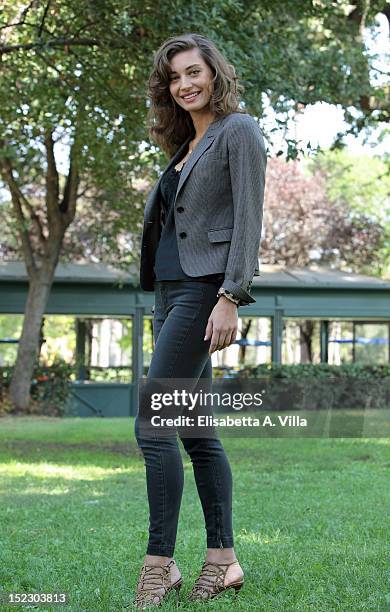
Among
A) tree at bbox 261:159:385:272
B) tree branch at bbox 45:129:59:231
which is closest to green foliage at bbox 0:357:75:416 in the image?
tree branch at bbox 45:129:59:231

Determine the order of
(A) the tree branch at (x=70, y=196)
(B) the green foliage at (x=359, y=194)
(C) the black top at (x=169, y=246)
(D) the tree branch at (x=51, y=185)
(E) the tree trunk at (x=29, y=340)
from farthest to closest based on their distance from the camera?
(B) the green foliage at (x=359, y=194) → (E) the tree trunk at (x=29, y=340) → (A) the tree branch at (x=70, y=196) → (D) the tree branch at (x=51, y=185) → (C) the black top at (x=169, y=246)

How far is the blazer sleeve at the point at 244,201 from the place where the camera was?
3248mm

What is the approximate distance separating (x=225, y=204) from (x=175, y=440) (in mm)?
884

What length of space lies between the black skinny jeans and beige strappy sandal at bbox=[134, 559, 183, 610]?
0.06 metres

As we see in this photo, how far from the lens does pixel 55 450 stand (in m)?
12.2

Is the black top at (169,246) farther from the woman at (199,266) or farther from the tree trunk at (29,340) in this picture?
the tree trunk at (29,340)

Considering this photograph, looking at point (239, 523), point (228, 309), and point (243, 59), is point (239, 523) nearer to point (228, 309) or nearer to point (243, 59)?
point (228, 309)

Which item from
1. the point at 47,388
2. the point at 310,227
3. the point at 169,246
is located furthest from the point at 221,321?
the point at 310,227

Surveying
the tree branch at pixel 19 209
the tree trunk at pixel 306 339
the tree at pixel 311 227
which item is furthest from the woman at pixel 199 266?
the tree at pixel 311 227

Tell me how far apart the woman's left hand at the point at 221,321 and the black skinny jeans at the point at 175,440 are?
7 cm

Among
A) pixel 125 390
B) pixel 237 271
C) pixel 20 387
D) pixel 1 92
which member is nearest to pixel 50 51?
pixel 1 92

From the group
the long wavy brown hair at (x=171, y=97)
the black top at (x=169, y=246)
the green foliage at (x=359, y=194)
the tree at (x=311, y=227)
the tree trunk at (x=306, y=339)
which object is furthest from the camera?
the green foliage at (x=359, y=194)

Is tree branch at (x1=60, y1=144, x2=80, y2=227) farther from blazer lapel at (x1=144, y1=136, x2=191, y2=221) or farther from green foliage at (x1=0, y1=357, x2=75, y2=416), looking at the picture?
blazer lapel at (x1=144, y1=136, x2=191, y2=221)

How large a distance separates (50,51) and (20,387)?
394 inches
